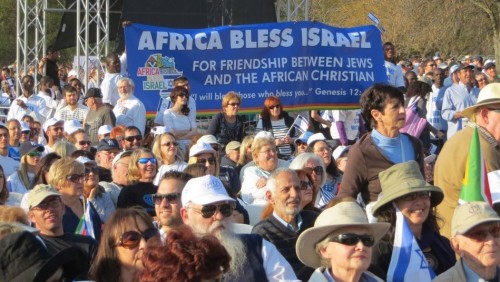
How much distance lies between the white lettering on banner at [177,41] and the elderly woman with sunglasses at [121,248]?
9319mm

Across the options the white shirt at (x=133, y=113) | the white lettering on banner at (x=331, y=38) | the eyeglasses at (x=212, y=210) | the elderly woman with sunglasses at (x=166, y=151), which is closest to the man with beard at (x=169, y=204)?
the eyeglasses at (x=212, y=210)

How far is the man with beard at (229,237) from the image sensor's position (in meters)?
5.62

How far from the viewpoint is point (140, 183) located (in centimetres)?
888

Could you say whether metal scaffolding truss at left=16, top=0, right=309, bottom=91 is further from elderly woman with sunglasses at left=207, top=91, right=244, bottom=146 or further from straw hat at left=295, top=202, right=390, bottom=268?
straw hat at left=295, top=202, right=390, bottom=268

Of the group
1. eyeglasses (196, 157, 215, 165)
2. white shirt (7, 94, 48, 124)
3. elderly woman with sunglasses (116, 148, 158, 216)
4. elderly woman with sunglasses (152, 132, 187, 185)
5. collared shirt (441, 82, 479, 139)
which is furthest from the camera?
collared shirt (441, 82, 479, 139)

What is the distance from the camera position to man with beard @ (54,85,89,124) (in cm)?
1515

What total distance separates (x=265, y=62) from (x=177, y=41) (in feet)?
4.46

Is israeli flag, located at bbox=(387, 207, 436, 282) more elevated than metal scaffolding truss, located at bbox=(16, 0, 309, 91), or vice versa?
metal scaffolding truss, located at bbox=(16, 0, 309, 91)

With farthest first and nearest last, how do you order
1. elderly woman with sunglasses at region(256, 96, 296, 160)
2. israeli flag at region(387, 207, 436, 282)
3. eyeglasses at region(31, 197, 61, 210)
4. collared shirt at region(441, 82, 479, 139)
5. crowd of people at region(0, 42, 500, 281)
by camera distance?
collared shirt at region(441, 82, 479, 139), elderly woman with sunglasses at region(256, 96, 296, 160), eyeglasses at region(31, 197, 61, 210), israeli flag at region(387, 207, 436, 282), crowd of people at region(0, 42, 500, 281)

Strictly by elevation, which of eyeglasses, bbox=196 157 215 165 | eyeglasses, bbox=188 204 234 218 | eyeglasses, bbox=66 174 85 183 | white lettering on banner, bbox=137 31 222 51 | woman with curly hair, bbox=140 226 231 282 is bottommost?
eyeglasses, bbox=196 157 215 165

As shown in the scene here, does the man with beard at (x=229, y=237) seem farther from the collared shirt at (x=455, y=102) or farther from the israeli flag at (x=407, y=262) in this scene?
the collared shirt at (x=455, y=102)

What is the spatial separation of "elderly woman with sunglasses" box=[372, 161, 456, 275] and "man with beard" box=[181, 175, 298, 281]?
2.29 feet

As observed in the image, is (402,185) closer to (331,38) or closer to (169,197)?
(169,197)

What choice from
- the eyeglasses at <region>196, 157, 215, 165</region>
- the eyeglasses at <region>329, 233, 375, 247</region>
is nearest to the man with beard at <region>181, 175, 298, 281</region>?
the eyeglasses at <region>329, 233, 375, 247</region>
